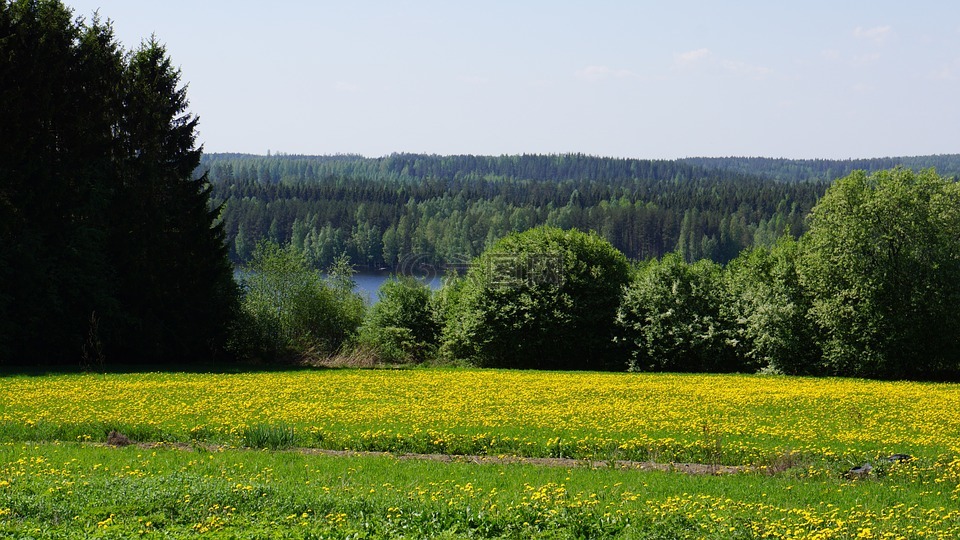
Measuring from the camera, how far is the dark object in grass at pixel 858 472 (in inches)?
713

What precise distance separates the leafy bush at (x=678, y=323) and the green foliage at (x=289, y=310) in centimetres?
2029

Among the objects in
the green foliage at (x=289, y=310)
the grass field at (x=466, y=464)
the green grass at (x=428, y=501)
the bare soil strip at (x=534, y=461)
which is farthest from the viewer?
the green foliage at (x=289, y=310)

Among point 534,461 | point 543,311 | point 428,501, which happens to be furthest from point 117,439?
point 543,311

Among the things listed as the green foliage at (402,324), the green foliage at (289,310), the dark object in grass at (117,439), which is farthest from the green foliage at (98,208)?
the dark object in grass at (117,439)

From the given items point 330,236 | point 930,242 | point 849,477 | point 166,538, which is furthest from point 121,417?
point 330,236

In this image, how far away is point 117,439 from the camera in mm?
21984

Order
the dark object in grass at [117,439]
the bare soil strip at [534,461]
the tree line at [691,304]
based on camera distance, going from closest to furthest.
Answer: the bare soil strip at [534,461] < the dark object in grass at [117,439] < the tree line at [691,304]

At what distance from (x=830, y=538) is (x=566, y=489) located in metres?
5.05

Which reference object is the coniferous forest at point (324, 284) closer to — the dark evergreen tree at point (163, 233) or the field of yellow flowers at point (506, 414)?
the dark evergreen tree at point (163, 233)

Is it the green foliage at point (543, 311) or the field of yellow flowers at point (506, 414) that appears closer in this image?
the field of yellow flowers at point (506, 414)

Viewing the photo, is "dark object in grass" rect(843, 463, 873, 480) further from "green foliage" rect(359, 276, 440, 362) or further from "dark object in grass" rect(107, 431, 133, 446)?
"green foliage" rect(359, 276, 440, 362)

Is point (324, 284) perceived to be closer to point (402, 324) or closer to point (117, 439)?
point (402, 324)

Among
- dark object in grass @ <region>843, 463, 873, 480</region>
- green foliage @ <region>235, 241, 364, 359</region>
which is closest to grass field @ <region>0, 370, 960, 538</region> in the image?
dark object in grass @ <region>843, 463, 873, 480</region>

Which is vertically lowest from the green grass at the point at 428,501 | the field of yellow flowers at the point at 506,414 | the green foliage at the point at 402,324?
the green foliage at the point at 402,324
